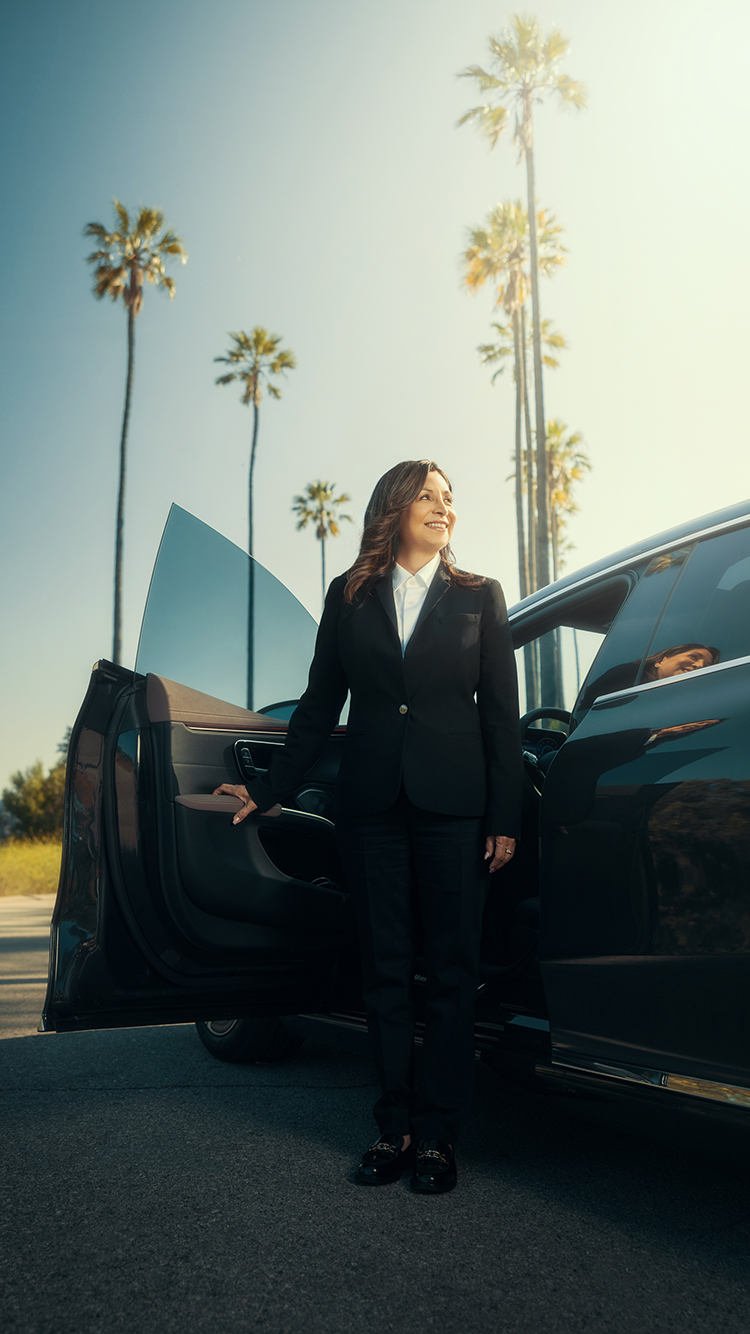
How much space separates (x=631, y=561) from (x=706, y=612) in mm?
356

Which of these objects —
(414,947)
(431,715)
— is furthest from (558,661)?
(414,947)

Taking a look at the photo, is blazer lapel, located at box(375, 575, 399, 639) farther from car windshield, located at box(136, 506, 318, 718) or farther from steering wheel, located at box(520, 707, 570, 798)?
steering wheel, located at box(520, 707, 570, 798)

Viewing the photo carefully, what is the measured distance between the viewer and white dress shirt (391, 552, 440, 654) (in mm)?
2488

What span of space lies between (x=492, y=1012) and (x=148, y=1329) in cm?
119

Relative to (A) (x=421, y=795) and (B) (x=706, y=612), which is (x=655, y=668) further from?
(A) (x=421, y=795)

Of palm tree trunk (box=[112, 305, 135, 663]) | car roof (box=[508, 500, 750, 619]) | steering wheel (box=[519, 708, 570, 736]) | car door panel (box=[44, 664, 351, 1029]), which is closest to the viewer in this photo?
car roof (box=[508, 500, 750, 619])

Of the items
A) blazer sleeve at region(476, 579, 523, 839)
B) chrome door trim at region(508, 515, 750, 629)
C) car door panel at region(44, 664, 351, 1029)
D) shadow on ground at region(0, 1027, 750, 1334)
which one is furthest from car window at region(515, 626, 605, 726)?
shadow on ground at region(0, 1027, 750, 1334)

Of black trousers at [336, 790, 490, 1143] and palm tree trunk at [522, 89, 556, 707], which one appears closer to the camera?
black trousers at [336, 790, 490, 1143]

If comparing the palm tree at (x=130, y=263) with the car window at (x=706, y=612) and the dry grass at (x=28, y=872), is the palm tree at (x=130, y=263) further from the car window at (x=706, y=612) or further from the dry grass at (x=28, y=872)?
the car window at (x=706, y=612)

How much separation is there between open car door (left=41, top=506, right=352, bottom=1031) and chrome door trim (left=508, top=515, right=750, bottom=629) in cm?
87

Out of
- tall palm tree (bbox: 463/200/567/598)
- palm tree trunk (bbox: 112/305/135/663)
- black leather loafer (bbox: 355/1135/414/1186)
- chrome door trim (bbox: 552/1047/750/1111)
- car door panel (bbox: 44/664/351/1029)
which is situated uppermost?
tall palm tree (bbox: 463/200/567/598)

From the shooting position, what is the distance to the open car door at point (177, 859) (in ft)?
7.80

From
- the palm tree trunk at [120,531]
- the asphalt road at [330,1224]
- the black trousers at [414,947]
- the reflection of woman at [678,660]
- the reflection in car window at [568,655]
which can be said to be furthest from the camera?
the palm tree trunk at [120,531]

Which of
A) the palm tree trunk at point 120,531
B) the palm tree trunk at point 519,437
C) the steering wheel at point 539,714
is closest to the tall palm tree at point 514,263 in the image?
the palm tree trunk at point 519,437
